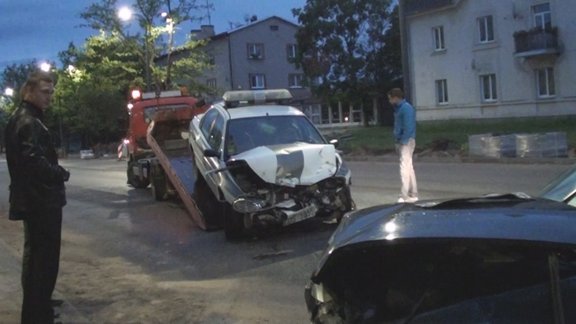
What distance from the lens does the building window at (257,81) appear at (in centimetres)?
6244

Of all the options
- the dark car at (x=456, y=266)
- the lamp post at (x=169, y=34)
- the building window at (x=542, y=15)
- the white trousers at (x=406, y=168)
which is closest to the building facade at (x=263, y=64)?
the lamp post at (x=169, y=34)

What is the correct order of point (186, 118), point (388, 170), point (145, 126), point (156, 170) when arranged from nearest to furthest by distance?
point (156, 170) → point (186, 118) → point (145, 126) → point (388, 170)

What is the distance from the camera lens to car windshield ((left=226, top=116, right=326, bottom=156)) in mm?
10016

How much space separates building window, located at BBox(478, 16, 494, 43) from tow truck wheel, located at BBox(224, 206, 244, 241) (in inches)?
1241

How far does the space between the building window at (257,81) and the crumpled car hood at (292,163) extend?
53.5 m

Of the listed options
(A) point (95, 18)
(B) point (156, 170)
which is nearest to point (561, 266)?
(B) point (156, 170)

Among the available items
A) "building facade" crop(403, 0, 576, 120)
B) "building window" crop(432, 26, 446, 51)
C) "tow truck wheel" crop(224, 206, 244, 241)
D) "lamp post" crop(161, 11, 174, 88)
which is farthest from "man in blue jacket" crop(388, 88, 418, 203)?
"lamp post" crop(161, 11, 174, 88)

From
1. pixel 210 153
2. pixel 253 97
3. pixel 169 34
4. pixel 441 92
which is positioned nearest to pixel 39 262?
pixel 210 153

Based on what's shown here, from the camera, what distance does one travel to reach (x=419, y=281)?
2.81 meters

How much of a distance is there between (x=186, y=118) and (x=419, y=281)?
13.4m

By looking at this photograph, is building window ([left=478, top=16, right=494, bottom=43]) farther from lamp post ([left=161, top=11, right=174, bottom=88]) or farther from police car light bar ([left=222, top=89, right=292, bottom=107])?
police car light bar ([left=222, top=89, right=292, bottom=107])

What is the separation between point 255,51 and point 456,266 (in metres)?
60.7

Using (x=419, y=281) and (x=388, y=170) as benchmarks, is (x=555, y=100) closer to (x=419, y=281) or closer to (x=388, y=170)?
(x=388, y=170)

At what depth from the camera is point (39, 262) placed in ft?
17.3
